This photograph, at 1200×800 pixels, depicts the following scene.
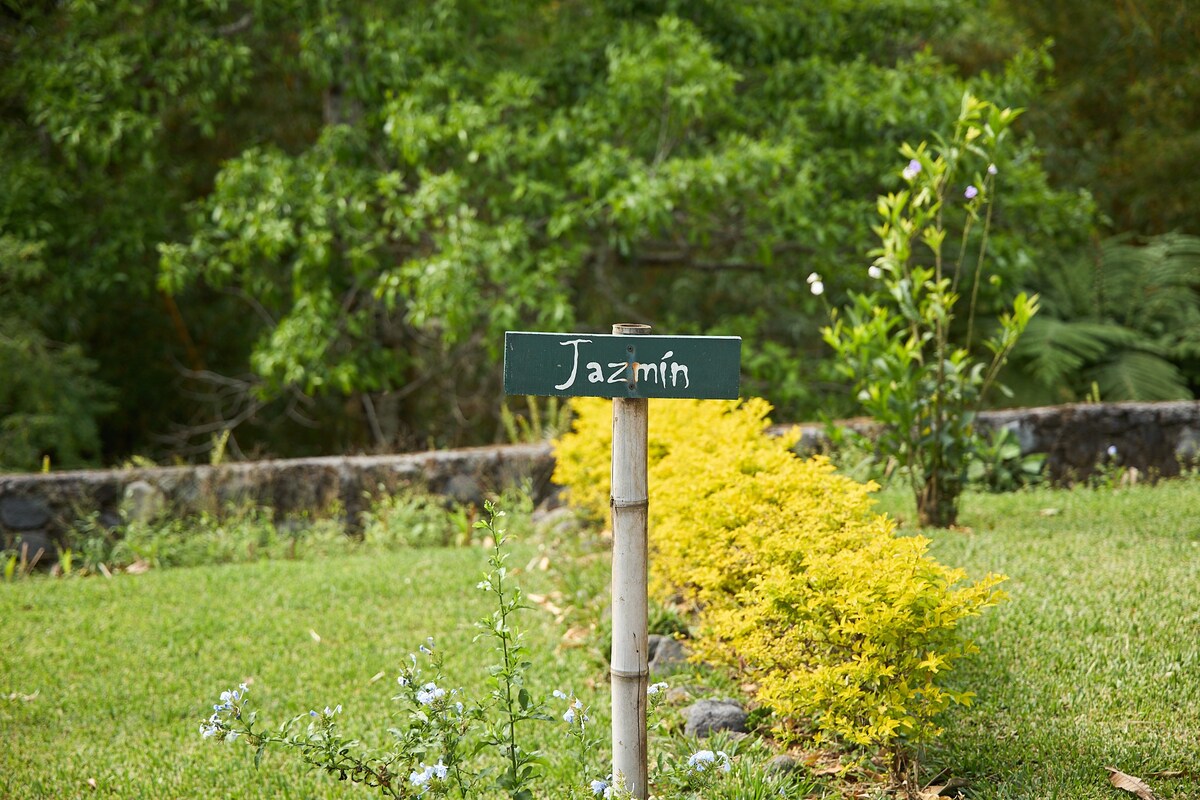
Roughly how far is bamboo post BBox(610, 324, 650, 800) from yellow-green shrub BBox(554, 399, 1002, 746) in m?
0.47

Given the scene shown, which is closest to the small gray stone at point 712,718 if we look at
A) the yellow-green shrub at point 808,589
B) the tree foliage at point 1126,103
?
the yellow-green shrub at point 808,589

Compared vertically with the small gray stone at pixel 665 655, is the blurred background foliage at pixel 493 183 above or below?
above

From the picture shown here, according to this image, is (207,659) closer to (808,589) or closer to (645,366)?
(808,589)

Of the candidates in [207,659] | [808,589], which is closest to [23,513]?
[207,659]

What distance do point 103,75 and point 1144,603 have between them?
7.21 meters

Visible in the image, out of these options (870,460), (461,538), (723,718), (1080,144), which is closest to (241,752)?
(723,718)

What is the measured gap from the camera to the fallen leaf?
2.61 meters

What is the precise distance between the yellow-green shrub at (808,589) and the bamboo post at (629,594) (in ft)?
1.55

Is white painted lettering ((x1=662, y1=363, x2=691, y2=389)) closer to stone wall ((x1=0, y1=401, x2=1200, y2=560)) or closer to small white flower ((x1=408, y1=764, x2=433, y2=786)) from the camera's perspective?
small white flower ((x1=408, y1=764, x2=433, y2=786))

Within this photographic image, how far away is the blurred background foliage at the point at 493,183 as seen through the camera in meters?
6.92

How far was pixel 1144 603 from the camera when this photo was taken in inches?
149

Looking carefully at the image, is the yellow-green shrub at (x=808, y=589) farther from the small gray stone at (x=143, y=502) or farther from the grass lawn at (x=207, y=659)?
the small gray stone at (x=143, y=502)

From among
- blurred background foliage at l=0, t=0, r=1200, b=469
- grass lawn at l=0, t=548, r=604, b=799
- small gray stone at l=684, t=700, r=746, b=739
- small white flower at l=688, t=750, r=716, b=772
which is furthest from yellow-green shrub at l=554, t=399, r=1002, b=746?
blurred background foliage at l=0, t=0, r=1200, b=469

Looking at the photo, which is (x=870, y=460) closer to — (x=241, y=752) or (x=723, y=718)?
(x=723, y=718)
